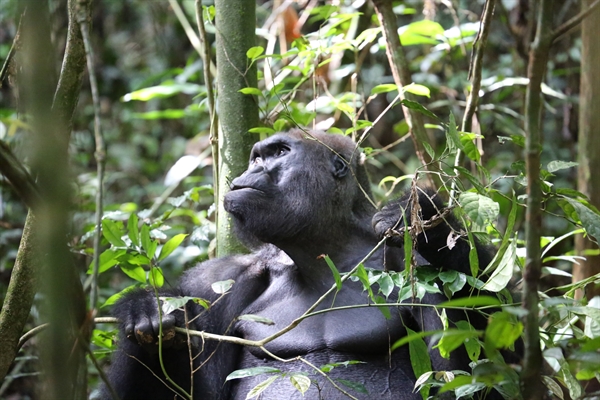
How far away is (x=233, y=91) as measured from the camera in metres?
3.12

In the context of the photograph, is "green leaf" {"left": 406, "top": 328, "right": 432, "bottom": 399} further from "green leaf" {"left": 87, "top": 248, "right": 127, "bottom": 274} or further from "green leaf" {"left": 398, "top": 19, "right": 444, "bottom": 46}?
"green leaf" {"left": 398, "top": 19, "right": 444, "bottom": 46}

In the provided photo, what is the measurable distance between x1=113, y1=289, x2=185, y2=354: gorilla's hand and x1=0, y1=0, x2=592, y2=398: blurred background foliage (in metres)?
0.39

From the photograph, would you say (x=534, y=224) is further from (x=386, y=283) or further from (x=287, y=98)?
(x=287, y=98)

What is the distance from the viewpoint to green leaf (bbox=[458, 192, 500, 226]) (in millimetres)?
1910

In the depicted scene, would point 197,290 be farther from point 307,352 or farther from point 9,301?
point 9,301

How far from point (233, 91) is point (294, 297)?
3.08 ft

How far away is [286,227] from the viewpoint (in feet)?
9.81

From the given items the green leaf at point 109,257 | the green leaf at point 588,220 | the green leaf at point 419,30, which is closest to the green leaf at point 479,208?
the green leaf at point 588,220

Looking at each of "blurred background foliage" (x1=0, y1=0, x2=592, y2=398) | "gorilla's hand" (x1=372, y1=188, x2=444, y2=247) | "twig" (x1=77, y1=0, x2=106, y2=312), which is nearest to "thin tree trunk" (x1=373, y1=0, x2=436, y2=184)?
"blurred background foliage" (x1=0, y1=0, x2=592, y2=398)

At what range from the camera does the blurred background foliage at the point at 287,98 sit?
3.51 m

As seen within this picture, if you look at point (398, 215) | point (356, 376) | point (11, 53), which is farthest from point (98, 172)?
point (356, 376)

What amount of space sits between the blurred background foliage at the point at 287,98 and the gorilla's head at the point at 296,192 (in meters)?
0.17

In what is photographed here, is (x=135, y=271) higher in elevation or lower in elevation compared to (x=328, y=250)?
higher

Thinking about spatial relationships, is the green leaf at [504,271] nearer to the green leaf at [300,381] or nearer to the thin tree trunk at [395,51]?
the green leaf at [300,381]
